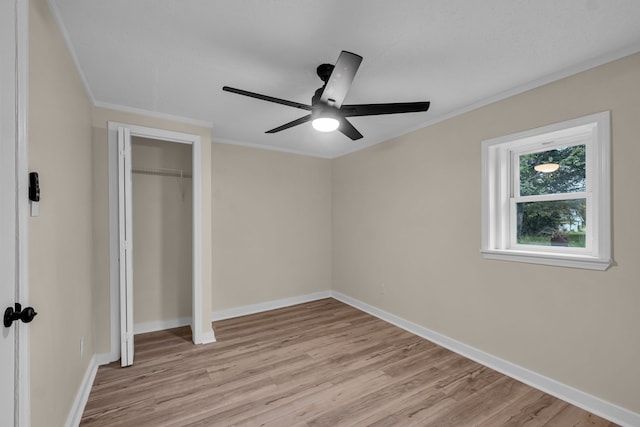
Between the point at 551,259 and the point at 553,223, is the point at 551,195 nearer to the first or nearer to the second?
the point at 553,223

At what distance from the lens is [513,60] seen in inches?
78.4

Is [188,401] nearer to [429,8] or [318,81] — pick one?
[318,81]

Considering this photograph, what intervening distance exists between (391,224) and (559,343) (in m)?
1.99

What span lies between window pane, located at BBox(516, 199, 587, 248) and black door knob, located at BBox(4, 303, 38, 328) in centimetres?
336

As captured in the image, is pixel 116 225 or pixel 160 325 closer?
pixel 116 225

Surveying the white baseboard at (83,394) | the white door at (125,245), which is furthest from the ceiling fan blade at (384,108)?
the white baseboard at (83,394)

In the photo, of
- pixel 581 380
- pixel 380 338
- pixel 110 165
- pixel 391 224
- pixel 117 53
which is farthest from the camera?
pixel 391 224

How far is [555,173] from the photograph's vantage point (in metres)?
2.39

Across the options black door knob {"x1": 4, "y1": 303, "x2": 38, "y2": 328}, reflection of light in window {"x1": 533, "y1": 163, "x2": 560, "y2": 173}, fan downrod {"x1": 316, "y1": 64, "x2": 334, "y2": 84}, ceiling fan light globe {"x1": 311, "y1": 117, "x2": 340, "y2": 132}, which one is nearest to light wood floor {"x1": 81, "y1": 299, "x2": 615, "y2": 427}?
black door knob {"x1": 4, "y1": 303, "x2": 38, "y2": 328}

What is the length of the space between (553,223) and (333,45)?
232cm

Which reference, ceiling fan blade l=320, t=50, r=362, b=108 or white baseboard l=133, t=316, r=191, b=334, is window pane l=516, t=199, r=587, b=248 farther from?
white baseboard l=133, t=316, r=191, b=334

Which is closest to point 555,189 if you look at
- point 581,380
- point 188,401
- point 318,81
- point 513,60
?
point 513,60

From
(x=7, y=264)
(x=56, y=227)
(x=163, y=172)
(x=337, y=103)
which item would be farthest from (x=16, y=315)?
(x=163, y=172)

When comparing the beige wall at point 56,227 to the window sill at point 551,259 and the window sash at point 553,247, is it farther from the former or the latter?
the window sash at point 553,247
